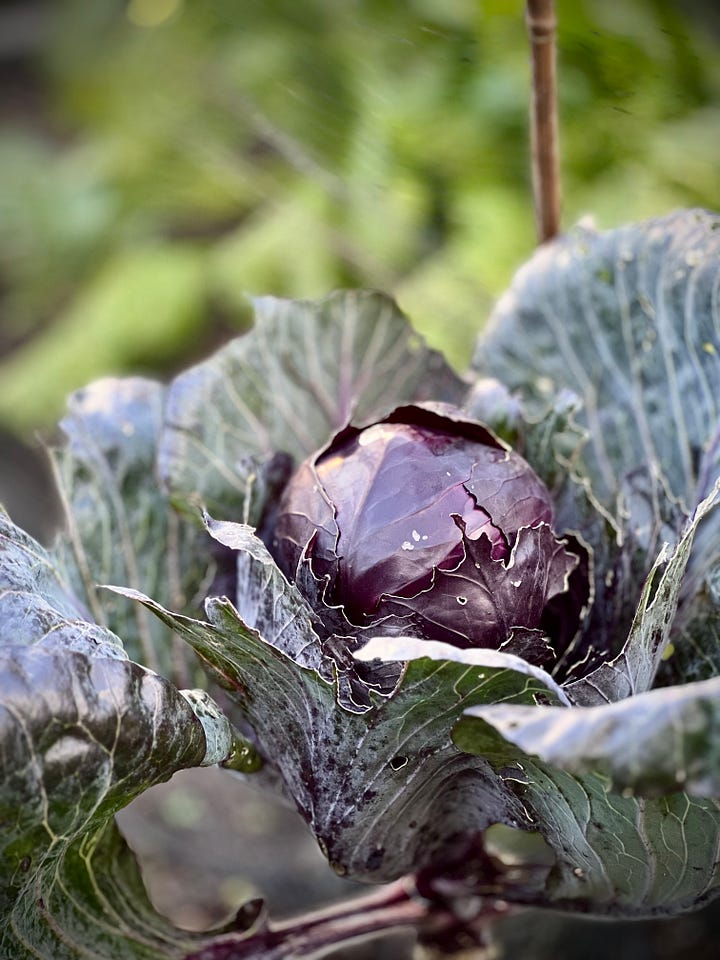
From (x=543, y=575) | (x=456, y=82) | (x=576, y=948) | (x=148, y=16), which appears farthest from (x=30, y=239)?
(x=543, y=575)

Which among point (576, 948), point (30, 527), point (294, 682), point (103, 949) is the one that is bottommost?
point (576, 948)

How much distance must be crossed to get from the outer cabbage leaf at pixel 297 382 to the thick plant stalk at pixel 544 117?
207 mm

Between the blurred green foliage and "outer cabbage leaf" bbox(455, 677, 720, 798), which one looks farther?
the blurred green foliage

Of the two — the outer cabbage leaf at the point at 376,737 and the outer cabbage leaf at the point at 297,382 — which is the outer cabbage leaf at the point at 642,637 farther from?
the outer cabbage leaf at the point at 297,382

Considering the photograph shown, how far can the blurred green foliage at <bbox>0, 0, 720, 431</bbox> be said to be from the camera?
5.17 feet

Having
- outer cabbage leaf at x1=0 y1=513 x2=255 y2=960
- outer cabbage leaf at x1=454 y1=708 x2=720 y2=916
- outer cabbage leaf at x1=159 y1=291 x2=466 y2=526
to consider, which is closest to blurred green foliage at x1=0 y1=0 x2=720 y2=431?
outer cabbage leaf at x1=159 y1=291 x2=466 y2=526

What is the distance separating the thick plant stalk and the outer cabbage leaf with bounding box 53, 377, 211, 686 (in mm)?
480

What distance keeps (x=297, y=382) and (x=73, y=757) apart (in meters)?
0.53

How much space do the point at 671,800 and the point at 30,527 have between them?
8.41 ft

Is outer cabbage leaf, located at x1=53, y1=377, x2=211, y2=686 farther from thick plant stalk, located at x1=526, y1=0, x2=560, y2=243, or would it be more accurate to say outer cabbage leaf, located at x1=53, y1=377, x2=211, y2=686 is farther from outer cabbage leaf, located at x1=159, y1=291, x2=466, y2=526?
thick plant stalk, located at x1=526, y1=0, x2=560, y2=243

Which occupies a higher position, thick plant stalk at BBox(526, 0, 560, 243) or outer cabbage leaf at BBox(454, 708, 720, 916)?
thick plant stalk at BBox(526, 0, 560, 243)

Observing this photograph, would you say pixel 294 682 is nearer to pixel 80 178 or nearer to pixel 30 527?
pixel 30 527

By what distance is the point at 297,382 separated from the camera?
1033mm

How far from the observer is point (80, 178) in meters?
3.57
